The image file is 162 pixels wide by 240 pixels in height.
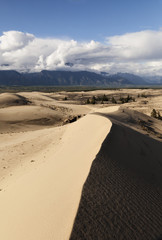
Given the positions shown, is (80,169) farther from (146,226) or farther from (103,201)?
(146,226)

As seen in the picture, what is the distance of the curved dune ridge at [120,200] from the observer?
3.84m

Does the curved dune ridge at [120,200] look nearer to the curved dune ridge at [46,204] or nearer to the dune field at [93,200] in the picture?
the dune field at [93,200]

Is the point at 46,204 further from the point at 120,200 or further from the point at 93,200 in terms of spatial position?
the point at 120,200

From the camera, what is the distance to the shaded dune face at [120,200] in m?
3.84

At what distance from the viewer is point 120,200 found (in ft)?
15.6

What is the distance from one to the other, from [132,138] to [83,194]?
6471mm

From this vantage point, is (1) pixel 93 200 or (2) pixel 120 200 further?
(2) pixel 120 200

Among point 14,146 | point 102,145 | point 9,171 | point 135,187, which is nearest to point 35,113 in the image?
point 14,146

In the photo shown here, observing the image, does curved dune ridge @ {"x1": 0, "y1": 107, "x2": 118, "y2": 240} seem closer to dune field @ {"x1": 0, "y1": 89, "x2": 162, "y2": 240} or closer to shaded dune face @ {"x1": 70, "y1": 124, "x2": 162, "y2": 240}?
dune field @ {"x1": 0, "y1": 89, "x2": 162, "y2": 240}

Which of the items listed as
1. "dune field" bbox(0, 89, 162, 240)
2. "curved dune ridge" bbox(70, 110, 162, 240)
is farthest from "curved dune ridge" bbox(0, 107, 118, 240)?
"curved dune ridge" bbox(70, 110, 162, 240)

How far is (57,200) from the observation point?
15.6 ft

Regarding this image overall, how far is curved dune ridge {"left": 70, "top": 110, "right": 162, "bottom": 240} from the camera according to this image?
12.6ft

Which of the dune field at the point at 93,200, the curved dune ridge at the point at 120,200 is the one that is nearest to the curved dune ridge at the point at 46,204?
the dune field at the point at 93,200

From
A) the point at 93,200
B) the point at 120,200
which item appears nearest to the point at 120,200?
the point at 120,200
